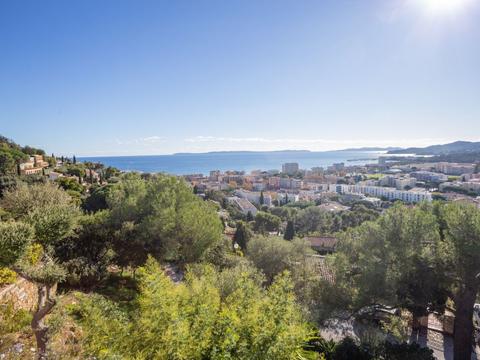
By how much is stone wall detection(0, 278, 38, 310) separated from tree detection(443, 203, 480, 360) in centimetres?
858

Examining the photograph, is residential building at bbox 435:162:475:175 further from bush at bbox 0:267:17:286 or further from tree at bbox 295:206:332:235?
bush at bbox 0:267:17:286

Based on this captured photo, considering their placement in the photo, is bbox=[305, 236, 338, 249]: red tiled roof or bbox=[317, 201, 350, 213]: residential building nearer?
bbox=[305, 236, 338, 249]: red tiled roof

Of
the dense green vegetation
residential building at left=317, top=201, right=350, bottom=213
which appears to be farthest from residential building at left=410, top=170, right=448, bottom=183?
the dense green vegetation

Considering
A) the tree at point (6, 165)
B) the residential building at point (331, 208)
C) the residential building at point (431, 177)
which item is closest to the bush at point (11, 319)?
the tree at point (6, 165)

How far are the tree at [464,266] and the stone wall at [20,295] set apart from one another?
28.2 feet

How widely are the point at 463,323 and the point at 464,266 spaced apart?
150 centimetres

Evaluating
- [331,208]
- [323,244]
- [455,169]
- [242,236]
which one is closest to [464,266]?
[242,236]

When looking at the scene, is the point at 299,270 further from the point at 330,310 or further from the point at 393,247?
→ the point at 393,247

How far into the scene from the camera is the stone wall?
14.9 ft

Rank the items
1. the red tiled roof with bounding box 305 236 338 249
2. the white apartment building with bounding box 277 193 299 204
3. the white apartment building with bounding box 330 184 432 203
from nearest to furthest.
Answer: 1. the red tiled roof with bounding box 305 236 338 249
2. the white apartment building with bounding box 330 184 432 203
3. the white apartment building with bounding box 277 193 299 204

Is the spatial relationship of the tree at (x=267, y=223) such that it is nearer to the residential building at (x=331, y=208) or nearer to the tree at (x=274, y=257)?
the residential building at (x=331, y=208)

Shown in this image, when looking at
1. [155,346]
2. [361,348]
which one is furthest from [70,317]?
[361,348]

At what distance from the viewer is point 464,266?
6.49 meters

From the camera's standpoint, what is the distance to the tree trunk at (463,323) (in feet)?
22.0
